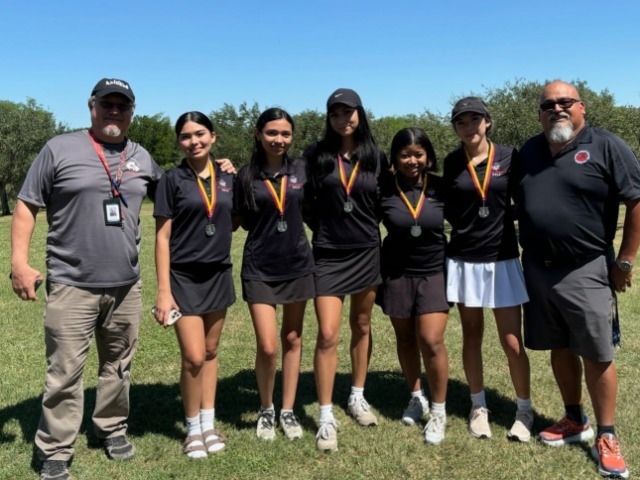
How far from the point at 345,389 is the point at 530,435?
170cm

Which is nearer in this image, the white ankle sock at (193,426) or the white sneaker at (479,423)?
the white ankle sock at (193,426)

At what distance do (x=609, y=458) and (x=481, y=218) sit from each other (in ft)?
5.67

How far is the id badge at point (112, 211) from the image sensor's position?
11.9 feet

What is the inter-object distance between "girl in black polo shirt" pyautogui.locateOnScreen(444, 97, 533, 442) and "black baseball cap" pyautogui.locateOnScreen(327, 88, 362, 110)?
69 cm

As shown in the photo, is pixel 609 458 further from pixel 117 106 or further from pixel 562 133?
pixel 117 106

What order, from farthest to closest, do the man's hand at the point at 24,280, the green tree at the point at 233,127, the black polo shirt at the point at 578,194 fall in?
1. the green tree at the point at 233,127
2. the black polo shirt at the point at 578,194
3. the man's hand at the point at 24,280

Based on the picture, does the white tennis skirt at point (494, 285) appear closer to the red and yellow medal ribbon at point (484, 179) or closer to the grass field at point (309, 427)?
the red and yellow medal ribbon at point (484, 179)

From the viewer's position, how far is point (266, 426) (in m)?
4.25

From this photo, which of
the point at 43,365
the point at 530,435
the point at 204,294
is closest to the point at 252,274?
the point at 204,294

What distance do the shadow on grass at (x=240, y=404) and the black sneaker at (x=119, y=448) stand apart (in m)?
0.17

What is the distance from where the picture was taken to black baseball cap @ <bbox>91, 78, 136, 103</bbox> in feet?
12.0

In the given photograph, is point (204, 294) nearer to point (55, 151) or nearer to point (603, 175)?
point (55, 151)

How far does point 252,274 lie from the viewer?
13.3 ft

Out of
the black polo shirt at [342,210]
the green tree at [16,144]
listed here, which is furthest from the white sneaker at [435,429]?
the green tree at [16,144]
